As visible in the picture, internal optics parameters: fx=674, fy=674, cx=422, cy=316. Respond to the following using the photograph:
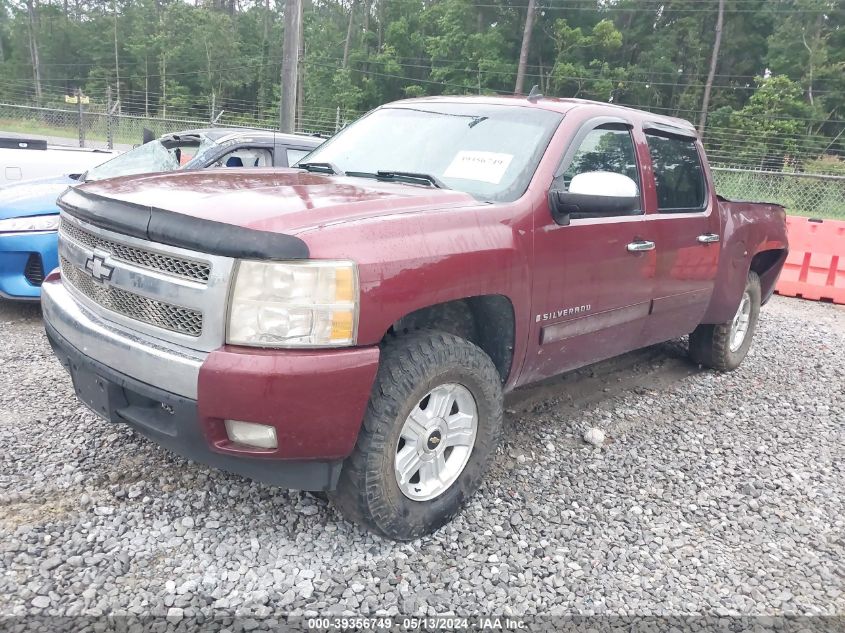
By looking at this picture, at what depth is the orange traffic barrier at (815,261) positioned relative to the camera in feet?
27.5

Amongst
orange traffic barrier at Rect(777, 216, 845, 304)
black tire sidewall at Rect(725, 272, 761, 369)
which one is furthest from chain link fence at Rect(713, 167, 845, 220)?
black tire sidewall at Rect(725, 272, 761, 369)

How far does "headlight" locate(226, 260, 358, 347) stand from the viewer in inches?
86.5

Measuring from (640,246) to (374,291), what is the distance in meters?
1.94

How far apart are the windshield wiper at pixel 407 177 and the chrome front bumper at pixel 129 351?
4.69 ft

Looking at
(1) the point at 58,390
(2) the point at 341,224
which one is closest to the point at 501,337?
(2) the point at 341,224

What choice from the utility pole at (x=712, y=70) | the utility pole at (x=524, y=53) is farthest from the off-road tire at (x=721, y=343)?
the utility pole at (x=712, y=70)

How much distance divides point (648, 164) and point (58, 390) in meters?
3.69

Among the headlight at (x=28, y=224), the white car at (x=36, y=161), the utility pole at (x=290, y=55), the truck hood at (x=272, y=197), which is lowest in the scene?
the headlight at (x=28, y=224)

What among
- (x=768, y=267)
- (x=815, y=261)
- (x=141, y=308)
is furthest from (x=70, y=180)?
(x=815, y=261)

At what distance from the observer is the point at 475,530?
289cm

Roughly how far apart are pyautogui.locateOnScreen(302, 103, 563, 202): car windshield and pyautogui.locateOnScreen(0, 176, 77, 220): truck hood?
243 cm

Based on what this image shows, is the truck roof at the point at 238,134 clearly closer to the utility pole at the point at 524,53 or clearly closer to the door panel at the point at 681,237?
the door panel at the point at 681,237

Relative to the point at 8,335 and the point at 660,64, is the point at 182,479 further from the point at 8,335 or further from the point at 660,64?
the point at 660,64

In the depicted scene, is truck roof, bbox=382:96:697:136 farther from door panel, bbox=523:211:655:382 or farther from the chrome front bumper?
the chrome front bumper
